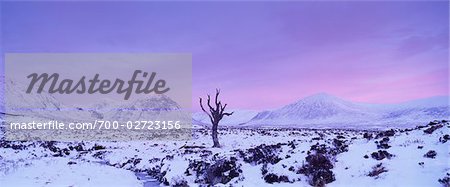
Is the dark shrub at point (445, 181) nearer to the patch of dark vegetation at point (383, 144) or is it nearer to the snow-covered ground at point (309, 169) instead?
the snow-covered ground at point (309, 169)

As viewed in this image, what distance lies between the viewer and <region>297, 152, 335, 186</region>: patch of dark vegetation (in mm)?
15086

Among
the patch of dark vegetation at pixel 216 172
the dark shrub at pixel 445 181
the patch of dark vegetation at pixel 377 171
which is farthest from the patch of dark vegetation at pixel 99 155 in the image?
the dark shrub at pixel 445 181

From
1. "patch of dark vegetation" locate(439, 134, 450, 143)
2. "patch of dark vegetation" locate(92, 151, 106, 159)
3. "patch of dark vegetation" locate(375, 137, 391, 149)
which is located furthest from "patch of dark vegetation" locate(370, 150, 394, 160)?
"patch of dark vegetation" locate(92, 151, 106, 159)

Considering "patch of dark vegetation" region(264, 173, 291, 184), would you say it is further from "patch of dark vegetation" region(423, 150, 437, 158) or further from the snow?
the snow

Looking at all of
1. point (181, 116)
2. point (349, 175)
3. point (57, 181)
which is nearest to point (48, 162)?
point (57, 181)

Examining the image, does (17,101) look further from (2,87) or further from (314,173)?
(314,173)

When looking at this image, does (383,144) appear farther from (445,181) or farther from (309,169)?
(445,181)

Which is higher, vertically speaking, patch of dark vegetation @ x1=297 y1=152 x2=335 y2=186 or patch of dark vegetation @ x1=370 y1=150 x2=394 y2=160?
patch of dark vegetation @ x1=370 y1=150 x2=394 y2=160

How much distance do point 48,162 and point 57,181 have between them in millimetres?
7109

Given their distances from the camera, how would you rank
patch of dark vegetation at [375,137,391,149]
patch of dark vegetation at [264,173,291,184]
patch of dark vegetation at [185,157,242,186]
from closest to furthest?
patch of dark vegetation at [264,173,291,184]
patch of dark vegetation at [185,157,242,186]
patch of dark vegetation at [375,137,391,149]

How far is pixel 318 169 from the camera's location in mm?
16031

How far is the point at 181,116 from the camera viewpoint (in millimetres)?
114562

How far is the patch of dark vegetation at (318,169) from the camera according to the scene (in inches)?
594

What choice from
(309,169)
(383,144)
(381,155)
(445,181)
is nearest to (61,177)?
(309,169)
